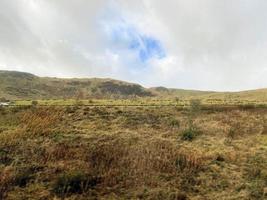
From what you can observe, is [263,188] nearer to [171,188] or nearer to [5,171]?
[171,188]

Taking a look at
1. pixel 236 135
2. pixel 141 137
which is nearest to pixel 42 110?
pixel 141 137

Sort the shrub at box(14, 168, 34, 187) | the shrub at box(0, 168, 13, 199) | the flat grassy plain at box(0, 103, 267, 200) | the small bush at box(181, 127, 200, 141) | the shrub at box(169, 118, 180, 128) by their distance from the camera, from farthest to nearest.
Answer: the shrub at box(169, 118, 180, 128) → the small bush at box(181, 127, 200, 141) → the shrub at box(14, 168, 34, 187) → the flat grassy plain at box(0, 103, 267, 200) → the shrub at box(0, 168, 13, 199)

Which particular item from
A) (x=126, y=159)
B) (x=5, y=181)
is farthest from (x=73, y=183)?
(x=126, y=159)

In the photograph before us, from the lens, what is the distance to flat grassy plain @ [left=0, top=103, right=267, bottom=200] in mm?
16453

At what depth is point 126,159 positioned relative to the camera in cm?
2009

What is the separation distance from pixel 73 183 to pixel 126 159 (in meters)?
4.16

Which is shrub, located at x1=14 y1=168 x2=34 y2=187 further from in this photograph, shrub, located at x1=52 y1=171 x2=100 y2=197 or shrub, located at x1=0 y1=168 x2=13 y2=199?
shrub, located at x1=52 y1=171 x2=100 y2=197

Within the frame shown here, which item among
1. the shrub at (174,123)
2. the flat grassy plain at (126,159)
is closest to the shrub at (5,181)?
the flat grassy plain at (126,159)

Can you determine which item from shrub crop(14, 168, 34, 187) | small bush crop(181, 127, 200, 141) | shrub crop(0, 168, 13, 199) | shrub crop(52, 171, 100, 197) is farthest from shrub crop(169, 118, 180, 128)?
shrub crop(0, 168, 13, 199)

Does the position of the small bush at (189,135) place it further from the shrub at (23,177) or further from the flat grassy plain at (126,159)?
the shrub at (23,177)

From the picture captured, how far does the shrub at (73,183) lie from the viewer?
16.2 m

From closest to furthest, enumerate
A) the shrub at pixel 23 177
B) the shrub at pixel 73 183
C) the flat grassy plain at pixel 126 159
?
the shrub at pixel 73 183 → the flat grassy plain at pixel 126 159 → the shrub at pixel 23 177

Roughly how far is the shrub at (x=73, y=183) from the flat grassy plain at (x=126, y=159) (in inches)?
1.7

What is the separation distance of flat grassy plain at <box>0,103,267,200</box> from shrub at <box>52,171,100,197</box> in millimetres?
43
